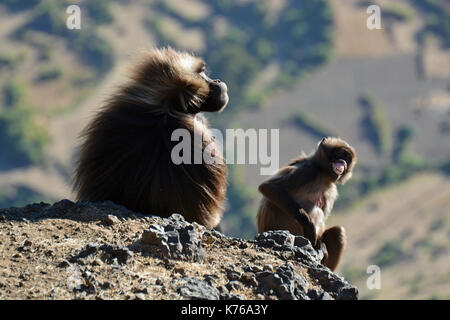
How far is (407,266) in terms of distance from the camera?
157 ft

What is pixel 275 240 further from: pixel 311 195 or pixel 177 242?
pixel 311 195

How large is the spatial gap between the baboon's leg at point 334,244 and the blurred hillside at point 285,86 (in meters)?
40.3

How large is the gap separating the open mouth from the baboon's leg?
797 millimetres

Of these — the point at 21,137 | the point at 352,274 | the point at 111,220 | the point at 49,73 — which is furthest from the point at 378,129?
the point at 111,220

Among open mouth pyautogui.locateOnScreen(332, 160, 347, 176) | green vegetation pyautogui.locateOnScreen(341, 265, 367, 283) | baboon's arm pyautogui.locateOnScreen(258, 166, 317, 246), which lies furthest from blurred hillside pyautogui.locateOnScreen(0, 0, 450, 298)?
baboon's arm pyautogui.locateOnScreen(258, 166, 317, 246)

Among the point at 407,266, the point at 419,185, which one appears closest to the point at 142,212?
the point at 407,266

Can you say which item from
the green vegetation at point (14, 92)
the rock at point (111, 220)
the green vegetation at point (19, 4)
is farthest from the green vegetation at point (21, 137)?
the rock at point (111, 220)

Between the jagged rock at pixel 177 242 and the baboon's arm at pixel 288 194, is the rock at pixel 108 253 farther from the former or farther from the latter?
the baboon's arm at pixel 288 194

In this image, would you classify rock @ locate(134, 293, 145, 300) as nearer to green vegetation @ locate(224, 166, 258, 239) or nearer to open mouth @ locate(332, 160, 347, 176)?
open mouth @ locate(332, 160, 347, 176)

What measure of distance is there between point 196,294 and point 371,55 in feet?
243

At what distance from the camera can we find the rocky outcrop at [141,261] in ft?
18.0

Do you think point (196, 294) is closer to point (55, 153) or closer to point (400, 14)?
point (55, 153)

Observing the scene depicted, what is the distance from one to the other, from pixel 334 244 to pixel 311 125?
197ft

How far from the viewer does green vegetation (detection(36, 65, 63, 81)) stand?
3014 inches
